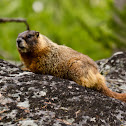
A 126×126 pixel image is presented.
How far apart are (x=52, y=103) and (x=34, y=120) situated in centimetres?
54

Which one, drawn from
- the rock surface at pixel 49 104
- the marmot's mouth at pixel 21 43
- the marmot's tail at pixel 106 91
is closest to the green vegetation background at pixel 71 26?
the marmot's mouth at pixel 21 43

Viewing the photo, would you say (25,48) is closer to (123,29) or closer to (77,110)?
(77,110)

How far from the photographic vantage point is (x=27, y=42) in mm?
5387

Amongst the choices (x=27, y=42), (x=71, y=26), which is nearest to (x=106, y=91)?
(x=27, y=42)

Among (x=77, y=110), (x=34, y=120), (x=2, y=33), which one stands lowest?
(x=34, y=120)

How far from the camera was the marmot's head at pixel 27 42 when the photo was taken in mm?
5250

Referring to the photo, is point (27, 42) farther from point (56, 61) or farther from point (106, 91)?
point (106, 91)

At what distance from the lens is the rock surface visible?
308 centimetres

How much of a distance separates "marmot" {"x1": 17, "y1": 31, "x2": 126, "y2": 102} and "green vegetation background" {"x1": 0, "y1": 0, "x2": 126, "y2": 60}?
14.8 ft

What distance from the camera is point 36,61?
5.35 meters

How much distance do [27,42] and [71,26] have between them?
20.2ft

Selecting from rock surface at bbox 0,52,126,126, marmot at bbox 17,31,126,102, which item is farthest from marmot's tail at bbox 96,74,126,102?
rock surface at bbox 0,52,126,126

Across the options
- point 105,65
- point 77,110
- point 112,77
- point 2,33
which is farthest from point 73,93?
point 2,33

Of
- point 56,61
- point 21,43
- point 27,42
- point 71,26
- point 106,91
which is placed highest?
point 71,26
